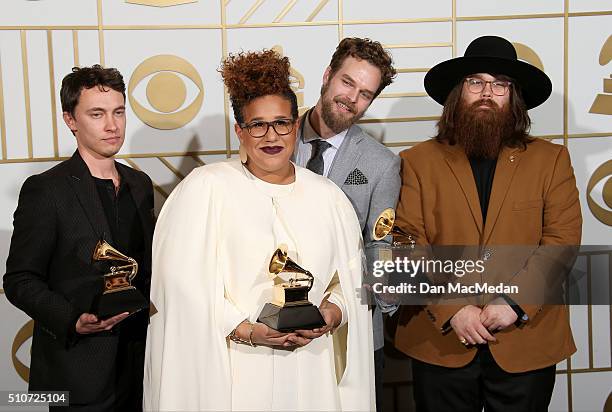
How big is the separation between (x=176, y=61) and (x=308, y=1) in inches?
34.5

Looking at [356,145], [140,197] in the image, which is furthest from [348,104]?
[140,197]

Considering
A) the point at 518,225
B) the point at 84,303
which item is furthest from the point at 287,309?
the point at 518,225

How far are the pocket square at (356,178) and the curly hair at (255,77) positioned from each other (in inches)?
Answer: 30.2

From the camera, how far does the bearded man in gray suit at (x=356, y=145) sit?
3557mm

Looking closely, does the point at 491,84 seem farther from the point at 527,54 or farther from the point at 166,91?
the point at 166,91

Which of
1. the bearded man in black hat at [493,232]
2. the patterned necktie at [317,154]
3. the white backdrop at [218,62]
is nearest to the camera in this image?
the bearded man in black hat at [493,232]

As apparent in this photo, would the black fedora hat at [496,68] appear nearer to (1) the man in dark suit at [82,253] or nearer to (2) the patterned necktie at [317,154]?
(2) the patterned necktie at [317,154]

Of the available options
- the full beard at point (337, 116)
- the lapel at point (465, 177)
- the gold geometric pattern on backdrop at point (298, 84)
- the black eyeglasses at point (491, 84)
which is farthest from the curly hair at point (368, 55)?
the gold geometric pattern on backdrop at point (298, 84)

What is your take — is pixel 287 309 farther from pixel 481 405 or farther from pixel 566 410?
pixel 566 410

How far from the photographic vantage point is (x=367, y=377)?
309 cm

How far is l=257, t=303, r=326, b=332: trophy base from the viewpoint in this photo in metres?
2.68

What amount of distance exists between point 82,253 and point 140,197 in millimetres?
411

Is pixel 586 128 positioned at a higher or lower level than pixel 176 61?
lower

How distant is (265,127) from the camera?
2.86 metres
